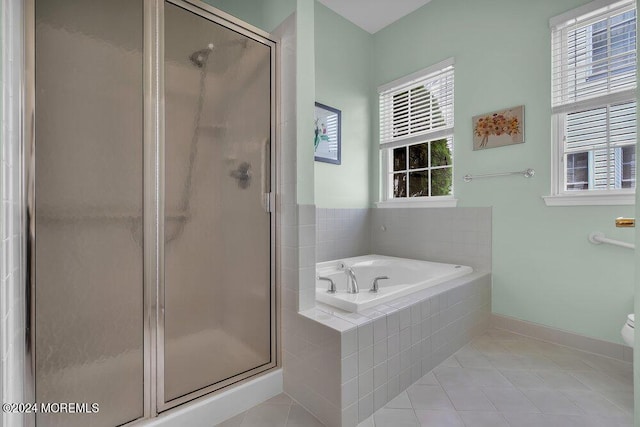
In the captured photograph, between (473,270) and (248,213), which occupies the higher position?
(248,213)

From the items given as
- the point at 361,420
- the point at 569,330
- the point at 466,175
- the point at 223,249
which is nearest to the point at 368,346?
the point at 361,420

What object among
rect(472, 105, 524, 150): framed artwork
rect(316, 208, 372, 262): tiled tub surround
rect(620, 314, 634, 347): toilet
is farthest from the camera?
rect(316, 208, 372, 262): tiled tub surround

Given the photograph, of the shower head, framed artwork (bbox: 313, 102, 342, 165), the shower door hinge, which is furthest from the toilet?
the shower head

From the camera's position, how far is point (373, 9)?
2.93 meters

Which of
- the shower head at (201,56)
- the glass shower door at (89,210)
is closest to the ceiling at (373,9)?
the shower head at (201,56)

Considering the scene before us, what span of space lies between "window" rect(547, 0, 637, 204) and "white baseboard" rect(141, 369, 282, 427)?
2265mm

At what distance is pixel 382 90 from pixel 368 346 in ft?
8.68

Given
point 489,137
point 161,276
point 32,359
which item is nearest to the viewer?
point 32,359

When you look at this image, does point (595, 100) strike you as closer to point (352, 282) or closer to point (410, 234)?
point (410, 234)

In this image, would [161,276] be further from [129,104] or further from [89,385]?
[129,104]

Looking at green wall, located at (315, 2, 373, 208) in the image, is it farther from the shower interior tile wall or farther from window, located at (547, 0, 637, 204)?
window, located at (547, 0, 637, 204)

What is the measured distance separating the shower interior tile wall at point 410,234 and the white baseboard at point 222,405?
4.41 feet

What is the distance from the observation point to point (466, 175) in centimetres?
257

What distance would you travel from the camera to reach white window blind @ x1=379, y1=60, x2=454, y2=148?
275 cm
